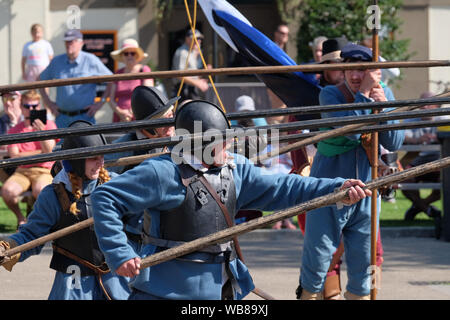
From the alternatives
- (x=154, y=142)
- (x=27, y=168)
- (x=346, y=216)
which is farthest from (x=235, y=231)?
(x=27, y=168)

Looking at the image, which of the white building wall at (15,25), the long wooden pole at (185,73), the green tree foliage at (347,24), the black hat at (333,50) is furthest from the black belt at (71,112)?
the white building wall at (15,25)

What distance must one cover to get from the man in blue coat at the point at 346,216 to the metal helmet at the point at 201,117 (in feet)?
5.98

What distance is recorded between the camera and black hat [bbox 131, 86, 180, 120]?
635cm

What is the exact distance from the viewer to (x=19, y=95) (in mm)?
11906

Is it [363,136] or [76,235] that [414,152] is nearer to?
[363,136]

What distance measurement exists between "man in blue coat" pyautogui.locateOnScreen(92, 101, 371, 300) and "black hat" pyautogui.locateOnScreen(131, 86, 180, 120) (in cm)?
155

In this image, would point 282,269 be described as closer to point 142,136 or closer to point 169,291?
point 142,136

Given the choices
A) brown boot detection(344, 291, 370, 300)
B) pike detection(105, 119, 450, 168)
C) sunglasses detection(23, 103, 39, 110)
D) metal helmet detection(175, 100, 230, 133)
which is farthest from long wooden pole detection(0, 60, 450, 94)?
sunglasses detection(23, 103, 39, 110)

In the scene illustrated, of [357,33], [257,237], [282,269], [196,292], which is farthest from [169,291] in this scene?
[357,33]

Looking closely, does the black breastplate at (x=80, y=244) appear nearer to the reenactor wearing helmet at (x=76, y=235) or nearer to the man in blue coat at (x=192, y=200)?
the reenactor wearing helmet at (x=76, y=235)

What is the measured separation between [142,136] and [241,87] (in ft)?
21.3

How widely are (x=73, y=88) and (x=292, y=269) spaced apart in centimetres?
379

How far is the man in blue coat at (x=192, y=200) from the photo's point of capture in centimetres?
450

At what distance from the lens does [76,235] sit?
18.7 ft
